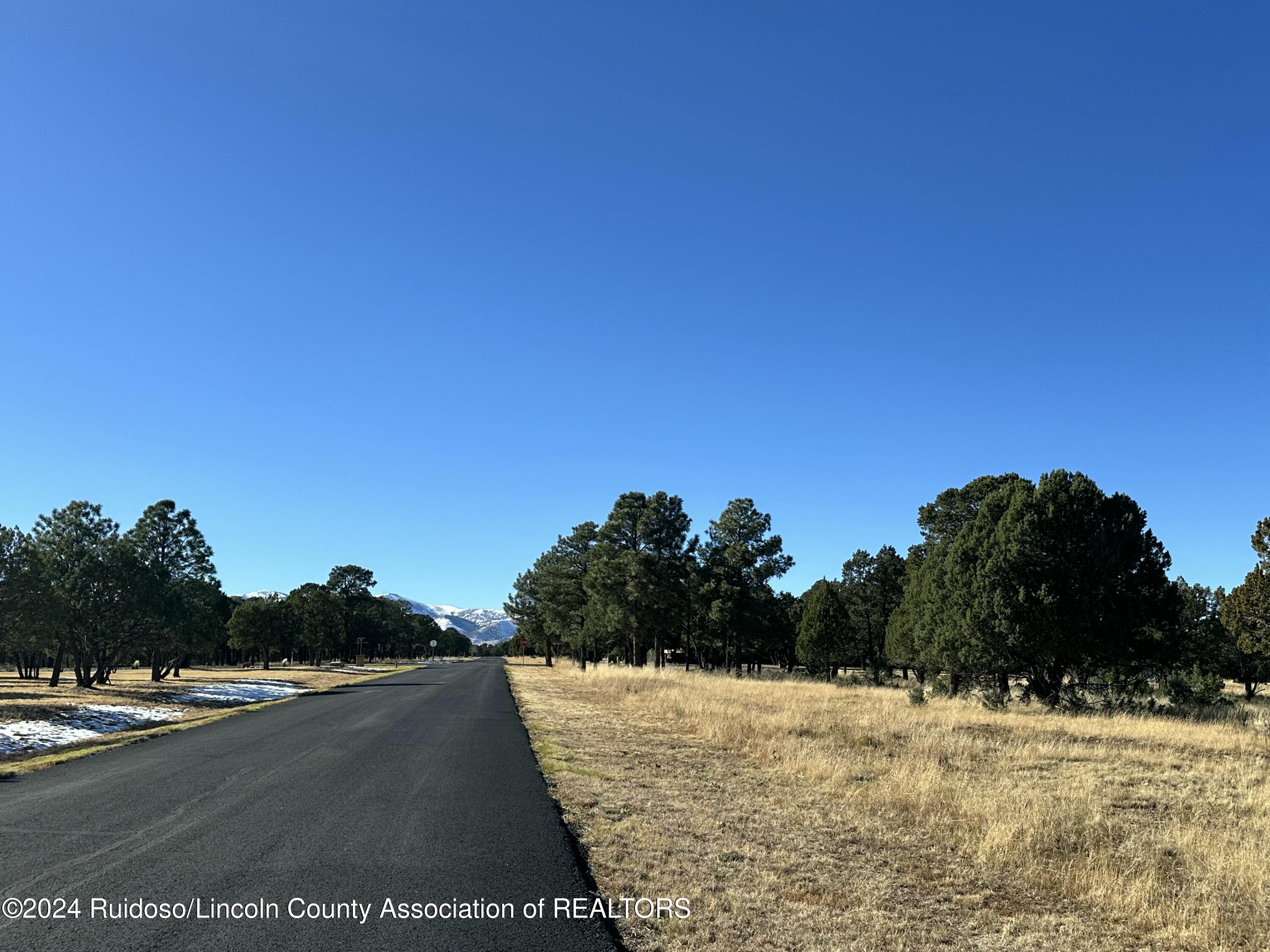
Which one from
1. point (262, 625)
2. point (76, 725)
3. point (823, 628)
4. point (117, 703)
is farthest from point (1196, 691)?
point (262, 625)

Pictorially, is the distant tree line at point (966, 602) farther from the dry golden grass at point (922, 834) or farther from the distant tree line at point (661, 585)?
the dry golden grass at point (922, 834)

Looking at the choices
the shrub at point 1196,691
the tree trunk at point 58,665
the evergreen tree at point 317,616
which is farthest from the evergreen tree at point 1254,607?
the evergreen tree at point 317,616

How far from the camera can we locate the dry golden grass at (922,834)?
641cm

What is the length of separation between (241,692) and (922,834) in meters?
38.2

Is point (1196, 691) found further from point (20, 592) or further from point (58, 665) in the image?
point (58, 665)

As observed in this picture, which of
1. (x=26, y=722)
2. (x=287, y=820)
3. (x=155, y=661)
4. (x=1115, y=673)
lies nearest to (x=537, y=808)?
(x=287, y=820)

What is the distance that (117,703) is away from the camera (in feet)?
88.6

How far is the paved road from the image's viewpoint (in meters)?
5.60

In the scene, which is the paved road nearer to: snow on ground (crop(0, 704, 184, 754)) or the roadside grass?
the roadside grass

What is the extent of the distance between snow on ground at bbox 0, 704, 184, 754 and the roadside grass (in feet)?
1.09

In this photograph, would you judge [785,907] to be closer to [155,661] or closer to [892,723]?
A: [892,723]

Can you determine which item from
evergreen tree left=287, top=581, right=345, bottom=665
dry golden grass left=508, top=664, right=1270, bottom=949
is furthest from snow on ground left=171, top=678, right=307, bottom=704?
evergreen tree left=287, top=581, right=345, bottom=665

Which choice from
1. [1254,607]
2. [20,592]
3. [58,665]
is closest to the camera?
[1254,607]

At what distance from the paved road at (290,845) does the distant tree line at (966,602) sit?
81.2 feet
